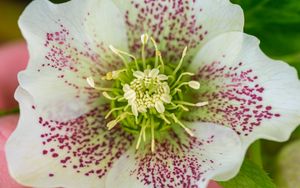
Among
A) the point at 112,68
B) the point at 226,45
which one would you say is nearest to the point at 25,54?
the point at 112,68

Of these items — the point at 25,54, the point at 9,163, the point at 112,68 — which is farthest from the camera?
the point at 25,54

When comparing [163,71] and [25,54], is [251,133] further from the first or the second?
[25,54]

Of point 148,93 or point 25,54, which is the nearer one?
point 148,93

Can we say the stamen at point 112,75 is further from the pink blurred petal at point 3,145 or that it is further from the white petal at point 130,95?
the pink blurred petal at point 3,145

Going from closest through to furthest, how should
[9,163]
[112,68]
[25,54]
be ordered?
1. [9,163]
2. [112,68]
3. [25,54]

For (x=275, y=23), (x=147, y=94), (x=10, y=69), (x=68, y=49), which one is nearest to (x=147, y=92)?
(x=147, y=94)

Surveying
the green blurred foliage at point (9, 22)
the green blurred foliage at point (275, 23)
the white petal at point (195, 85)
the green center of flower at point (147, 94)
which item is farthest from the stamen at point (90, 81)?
the green blurred foliage at point (9, 22)

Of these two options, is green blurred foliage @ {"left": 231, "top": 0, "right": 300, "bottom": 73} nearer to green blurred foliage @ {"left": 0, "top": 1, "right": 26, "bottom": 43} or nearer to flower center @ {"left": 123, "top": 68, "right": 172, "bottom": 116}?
flower center @ {"left": 123, "top": 68, "right": 172, "bottom": 116}
